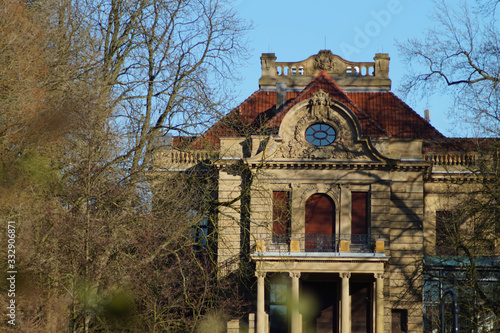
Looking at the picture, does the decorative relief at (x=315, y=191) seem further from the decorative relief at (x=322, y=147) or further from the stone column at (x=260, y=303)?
the stone column at (x=260, y=303)

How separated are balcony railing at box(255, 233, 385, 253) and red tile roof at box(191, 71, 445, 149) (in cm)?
460

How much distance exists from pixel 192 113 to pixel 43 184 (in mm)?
6303

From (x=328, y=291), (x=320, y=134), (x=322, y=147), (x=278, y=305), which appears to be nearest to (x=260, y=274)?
(x=278, y=305)

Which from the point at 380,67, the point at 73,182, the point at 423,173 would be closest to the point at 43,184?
the point at 73,182

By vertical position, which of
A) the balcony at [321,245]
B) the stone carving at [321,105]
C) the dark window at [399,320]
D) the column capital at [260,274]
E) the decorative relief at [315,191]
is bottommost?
the dark window at [399,320]

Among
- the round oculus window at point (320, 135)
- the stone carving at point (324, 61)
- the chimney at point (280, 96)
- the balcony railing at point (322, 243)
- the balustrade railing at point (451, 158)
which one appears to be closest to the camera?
the balcony railing at point (322, 243)

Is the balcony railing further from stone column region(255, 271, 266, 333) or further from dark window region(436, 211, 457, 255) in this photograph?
dark window region(436, 211, 457, 255)

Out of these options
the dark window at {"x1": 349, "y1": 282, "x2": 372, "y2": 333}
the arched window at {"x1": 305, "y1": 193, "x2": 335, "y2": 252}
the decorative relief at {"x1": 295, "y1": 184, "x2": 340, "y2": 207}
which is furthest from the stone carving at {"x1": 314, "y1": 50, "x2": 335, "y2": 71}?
the dark window at {"x1": 349, "y1": 282, "x2": 372, "y2": 333}

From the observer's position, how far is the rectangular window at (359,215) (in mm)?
34438

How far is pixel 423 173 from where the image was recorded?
A: 35188mm

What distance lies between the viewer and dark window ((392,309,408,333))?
34.2m

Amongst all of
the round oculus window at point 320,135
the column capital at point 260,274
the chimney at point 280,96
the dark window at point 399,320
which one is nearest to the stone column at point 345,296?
the dark window at point 399,320

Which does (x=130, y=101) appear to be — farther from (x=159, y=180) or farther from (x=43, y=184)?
(x=43, y=184)

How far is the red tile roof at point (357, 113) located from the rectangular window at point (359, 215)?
8.98 ft
